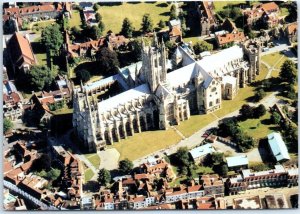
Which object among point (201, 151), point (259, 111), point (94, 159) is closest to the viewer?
point (201, 151)

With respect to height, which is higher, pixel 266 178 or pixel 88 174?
pixel 88 174

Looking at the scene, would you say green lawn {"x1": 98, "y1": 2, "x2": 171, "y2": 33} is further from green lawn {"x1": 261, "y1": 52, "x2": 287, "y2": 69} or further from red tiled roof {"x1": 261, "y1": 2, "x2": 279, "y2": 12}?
green lawn {"x1": 261, "y1": 52, "x2": 287, "y2": 69}

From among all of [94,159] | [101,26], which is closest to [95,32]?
[101,26]

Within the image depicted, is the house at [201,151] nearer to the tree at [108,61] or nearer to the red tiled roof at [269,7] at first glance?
the tree at [108,61]

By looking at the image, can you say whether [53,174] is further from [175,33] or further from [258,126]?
[175,33]

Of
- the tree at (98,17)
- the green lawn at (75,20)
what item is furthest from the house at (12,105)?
the tree at (98,17)

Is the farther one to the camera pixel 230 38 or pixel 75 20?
pixel 75 20

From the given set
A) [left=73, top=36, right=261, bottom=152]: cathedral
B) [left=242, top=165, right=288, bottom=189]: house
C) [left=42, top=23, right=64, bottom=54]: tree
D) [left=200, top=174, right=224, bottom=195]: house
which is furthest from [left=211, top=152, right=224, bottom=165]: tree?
[left=42, top=23, right=64, bottom=54]: tree

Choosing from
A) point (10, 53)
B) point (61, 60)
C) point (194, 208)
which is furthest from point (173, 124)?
point (10, 53)
